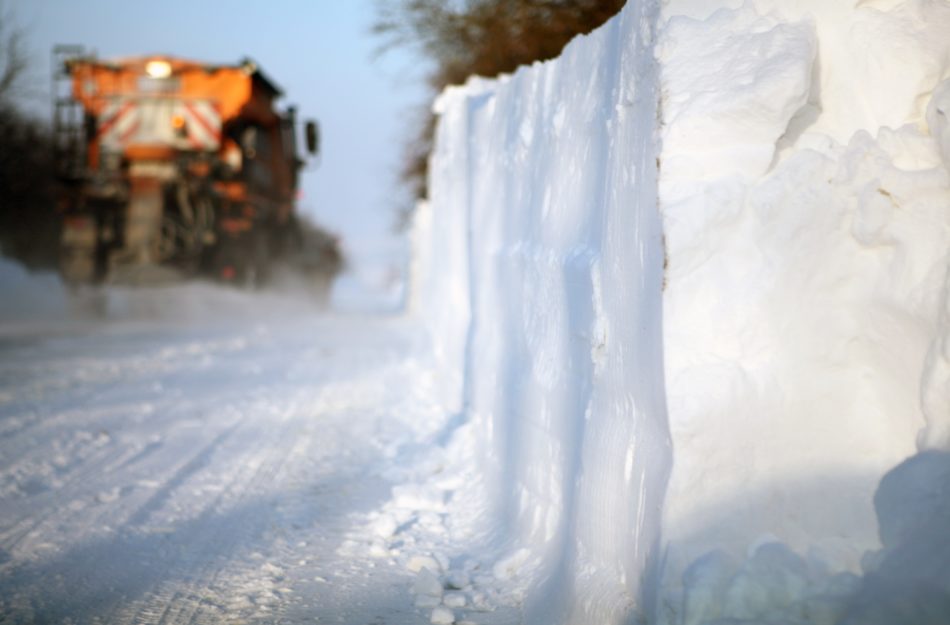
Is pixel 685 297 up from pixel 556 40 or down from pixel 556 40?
down

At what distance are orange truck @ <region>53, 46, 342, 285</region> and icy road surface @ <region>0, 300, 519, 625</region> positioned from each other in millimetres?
4672

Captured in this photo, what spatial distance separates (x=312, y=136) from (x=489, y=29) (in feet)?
20.8

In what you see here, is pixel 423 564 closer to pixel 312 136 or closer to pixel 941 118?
pixel 941 118

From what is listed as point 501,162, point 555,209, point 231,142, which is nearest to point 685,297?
point 555,209

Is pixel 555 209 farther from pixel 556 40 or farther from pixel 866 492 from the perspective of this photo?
pixel 556 40

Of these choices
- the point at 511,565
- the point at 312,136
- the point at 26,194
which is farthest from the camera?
the point at 26,194

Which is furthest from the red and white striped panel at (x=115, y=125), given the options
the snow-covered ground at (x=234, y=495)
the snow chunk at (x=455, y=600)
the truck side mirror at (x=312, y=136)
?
the snow chunk at (x=455, y=600)

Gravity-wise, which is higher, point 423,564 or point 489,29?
point 489,29

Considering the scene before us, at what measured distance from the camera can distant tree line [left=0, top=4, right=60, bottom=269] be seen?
25.8m

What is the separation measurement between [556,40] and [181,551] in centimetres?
728

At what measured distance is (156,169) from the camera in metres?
14.0

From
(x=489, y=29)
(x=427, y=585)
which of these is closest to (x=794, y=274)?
(x=427, y=585)

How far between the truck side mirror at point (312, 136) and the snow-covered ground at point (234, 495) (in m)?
8.35

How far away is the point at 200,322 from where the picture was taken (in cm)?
1387
